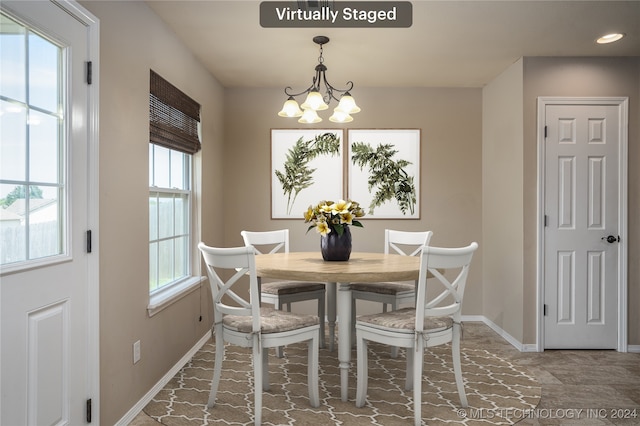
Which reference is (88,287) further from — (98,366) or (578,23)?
(578,23)

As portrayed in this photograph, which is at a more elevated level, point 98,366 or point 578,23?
point 578,23

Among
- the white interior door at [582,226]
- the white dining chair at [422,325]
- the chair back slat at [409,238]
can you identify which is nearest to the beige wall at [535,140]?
the white interior door at [582,226]

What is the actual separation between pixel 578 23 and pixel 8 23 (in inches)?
126

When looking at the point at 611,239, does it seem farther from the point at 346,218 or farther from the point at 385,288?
the point at 346,218

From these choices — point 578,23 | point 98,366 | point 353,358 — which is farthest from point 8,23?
point 578,23

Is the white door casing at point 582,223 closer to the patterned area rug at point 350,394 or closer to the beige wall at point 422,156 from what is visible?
the patterned area rug at point 350,394

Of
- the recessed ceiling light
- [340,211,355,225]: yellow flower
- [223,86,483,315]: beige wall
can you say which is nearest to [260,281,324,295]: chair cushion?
[340,211,355,225]: yellow flower

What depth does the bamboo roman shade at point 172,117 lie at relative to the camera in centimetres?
293

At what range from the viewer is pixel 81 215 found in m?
2.09

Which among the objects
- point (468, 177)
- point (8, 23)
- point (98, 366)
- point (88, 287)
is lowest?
point (98, 366)

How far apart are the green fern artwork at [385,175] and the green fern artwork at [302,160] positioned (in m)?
0.24

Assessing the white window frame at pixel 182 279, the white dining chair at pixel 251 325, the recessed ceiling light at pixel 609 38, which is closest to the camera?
the white dining chair at pixel 251 325

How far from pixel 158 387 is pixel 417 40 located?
292 centimetres

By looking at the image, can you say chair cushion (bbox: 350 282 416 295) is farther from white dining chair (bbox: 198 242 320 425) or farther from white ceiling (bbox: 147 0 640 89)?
white ceiling (bbox: 147 0 640 89)
